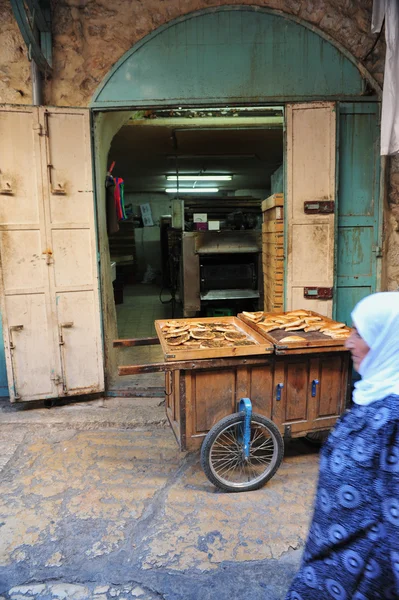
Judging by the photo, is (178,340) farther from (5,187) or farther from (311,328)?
(5,187)

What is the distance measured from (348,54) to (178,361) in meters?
3.69

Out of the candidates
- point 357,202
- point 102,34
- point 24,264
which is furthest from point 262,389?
point 102,34

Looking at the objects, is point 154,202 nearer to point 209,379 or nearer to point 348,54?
point 348,54

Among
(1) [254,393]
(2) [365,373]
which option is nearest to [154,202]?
(1) [254,393]

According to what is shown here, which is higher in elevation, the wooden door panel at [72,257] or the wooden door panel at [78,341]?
the wooden door panel at [72,257]

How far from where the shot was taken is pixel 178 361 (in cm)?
293

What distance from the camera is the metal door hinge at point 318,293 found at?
15.1 feet

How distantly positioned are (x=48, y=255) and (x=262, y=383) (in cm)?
271

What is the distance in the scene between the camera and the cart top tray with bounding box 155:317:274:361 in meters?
2.97

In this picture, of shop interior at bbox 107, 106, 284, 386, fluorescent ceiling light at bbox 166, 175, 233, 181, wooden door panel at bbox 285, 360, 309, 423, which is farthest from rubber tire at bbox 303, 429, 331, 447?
fluorescent ceiling light at bbox 166, 175, 233, 181

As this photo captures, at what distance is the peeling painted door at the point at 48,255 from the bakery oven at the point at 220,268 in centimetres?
300

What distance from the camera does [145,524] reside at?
280 centimetres

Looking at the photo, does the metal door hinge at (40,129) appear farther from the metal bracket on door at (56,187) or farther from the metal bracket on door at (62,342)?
the metal bracket on door at (62,342)

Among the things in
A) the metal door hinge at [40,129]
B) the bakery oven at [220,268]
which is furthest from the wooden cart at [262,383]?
the bakery oven at [220,268]
